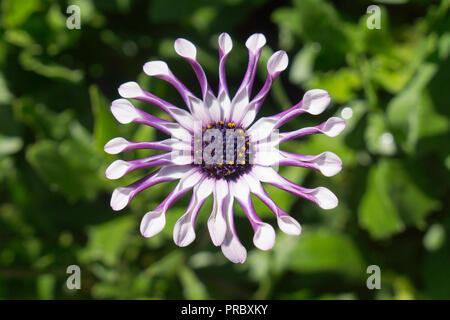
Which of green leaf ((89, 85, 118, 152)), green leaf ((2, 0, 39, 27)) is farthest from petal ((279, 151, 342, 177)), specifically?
green leaf ((2, 0, 39, 27))

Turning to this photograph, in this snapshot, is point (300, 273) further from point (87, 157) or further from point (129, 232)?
point (87, 157)

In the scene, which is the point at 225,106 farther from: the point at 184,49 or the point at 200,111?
the point at 184,49

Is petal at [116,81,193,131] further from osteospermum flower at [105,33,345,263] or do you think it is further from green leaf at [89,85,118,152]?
green leaf at [89,85,118,152]

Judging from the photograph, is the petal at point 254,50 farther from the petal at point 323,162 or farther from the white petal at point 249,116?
the petal at point 323,162

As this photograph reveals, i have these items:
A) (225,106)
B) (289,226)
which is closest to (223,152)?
(225,106)

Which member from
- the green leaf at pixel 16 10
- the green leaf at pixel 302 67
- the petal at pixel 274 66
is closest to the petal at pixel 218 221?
the petal at pixel 274 66
